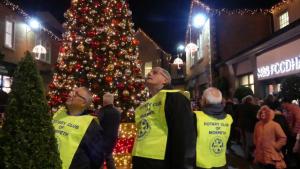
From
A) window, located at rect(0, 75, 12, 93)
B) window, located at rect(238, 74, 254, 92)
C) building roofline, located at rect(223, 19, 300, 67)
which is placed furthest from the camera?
window, located at rect(0, 75, 12, 93)

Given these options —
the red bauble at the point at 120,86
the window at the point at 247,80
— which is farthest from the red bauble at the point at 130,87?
the window at the point at 247,80

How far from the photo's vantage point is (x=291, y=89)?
873 cm

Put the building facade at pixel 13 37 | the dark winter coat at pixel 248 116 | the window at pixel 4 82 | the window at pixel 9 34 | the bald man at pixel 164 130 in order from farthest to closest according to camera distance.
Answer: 1. the window at pixel 9 34
2. the building facade at pixel 13 37
3. the window at pixel 4 82
4. the dark winter coat at pixel 248 116
5. the bald man at pixel 164 130

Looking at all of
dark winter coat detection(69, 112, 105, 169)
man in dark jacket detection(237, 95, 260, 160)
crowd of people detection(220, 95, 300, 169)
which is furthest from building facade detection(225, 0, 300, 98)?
dark winter coat detection(69, 112, 105, 169)

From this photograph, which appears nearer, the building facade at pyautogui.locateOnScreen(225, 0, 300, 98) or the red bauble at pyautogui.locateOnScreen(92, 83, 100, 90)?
the red bauble at pyautogui.locateOnScreen(92, 83, 100, 90)

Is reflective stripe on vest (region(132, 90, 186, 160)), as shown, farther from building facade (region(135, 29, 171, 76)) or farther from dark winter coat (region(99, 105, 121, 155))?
building facade (region(135, 29, 171, 76))

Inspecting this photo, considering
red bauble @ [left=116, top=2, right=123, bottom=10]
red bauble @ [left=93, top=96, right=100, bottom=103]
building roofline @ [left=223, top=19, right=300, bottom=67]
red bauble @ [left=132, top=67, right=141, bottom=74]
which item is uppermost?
red bauble @ [left=116, top=2, right=123, bottom=10]

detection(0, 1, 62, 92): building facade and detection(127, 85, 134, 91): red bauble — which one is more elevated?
detection(0, 1, 62, 92): building facade

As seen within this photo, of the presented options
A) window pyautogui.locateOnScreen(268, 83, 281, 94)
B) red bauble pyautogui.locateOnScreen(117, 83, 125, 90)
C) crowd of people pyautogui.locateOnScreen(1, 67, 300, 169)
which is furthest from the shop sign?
crowd of people pyautogui.locateOnScreen(1, 67, 300, 169)

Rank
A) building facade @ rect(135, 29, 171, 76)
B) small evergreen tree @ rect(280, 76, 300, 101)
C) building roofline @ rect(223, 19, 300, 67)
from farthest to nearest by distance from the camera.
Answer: building facade @ rect(135, 29, 171, 76) < building roofline @ rect(223, 19, 300, 67) < small evergreen tree @ rect(280, 76, 300, 101)

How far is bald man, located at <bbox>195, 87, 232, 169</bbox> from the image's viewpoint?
484cm

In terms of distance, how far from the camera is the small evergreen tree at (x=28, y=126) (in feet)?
9.84

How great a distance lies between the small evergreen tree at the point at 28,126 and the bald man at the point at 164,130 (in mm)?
962

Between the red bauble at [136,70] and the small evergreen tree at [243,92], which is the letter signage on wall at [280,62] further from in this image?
the red bauble at [136,70]
